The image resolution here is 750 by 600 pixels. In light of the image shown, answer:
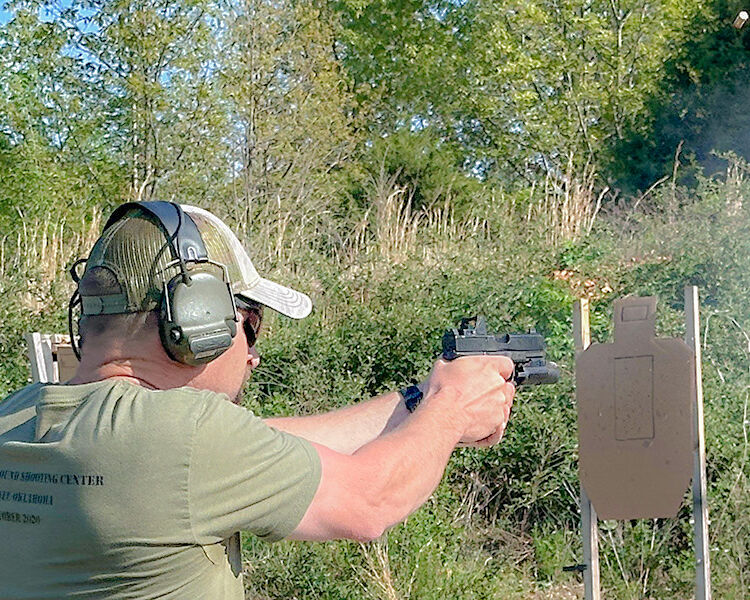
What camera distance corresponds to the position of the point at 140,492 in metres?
1.39

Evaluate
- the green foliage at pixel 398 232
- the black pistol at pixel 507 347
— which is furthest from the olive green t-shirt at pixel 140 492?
the green foliage at pixel 398 232

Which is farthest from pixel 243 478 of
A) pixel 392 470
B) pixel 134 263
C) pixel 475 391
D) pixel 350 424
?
pixel 350 424

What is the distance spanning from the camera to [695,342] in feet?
11.7

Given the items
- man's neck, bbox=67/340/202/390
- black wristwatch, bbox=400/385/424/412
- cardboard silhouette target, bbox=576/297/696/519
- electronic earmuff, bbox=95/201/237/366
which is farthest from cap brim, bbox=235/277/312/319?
cardboard silhouette target, bbox=576/297/696/519

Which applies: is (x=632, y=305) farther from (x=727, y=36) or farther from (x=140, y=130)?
(x=727, y=36)

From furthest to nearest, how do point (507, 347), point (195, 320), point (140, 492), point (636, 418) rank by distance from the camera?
point (636, 418) < point (507, 347) < point (195, 320) < point (140, 492)

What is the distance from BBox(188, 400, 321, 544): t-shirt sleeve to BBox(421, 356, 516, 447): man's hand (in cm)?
38

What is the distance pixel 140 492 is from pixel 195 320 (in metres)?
0.28

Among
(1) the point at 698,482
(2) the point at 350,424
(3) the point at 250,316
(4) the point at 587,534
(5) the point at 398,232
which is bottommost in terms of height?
(4) the point at 587,534

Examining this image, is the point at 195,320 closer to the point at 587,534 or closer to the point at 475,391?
the point at 475,391

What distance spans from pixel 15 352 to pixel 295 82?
14.8ft

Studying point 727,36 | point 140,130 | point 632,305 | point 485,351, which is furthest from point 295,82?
point 485,351

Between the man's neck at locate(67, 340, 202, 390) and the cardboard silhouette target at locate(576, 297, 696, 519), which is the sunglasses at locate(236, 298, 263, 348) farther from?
the cardboard silhouette target at locate(576, 297, 696, 519)

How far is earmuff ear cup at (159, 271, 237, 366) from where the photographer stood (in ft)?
5.02
